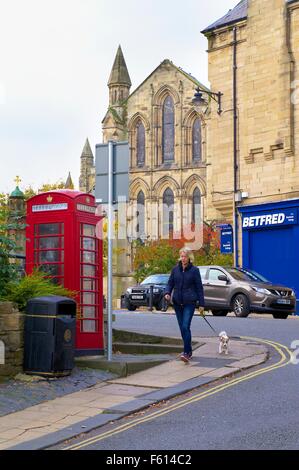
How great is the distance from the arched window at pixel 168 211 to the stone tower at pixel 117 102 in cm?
676

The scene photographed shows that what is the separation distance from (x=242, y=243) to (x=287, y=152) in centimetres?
432

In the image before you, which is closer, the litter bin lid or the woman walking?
the litter bin lid

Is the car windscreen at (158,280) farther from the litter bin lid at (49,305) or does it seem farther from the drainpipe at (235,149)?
the litter bin lid at (49,305)

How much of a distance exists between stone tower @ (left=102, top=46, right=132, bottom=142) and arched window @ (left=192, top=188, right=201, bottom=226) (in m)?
8.75

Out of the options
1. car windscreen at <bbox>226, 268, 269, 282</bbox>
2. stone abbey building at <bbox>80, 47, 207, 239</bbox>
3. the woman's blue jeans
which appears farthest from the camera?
stone abbey building at <bbox>80, 47, 207, 239</bbox>

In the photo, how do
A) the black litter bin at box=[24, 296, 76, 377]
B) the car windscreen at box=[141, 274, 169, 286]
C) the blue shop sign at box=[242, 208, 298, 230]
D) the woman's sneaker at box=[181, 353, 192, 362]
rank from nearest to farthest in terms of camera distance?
the black litter bin at box=[24, 296, 76, 377] < the woman's sneaker at box=[181, 353, 192, 362] < the blue shop sign at box=[242, 208, 298, 230] < the car windscreen at box=[141, 274, 169, 286]

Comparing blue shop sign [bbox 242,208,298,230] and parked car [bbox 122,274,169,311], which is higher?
blue shop sign [bbox 242,208,298,230]

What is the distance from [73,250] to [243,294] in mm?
11911

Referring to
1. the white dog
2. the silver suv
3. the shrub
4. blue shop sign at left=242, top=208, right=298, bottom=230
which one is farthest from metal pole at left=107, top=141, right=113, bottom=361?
blue shop sign at left=242, top=208, right=298, bottom=230

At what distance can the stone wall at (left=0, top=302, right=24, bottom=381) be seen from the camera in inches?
396

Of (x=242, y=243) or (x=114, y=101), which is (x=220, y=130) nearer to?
(x=242, y=243)

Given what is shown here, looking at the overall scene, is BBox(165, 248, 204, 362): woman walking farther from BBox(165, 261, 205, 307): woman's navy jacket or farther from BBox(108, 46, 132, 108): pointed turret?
BBox(108, 46, 132, 108): pointed turret

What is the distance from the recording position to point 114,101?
72.6 meters

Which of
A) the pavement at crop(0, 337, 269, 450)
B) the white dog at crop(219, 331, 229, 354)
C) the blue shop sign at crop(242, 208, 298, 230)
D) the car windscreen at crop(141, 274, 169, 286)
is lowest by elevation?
the pavement at crop(0, 337, 269, 450)
